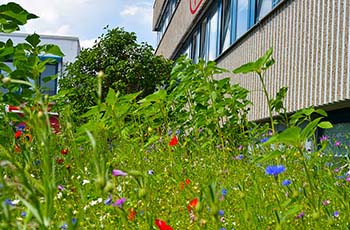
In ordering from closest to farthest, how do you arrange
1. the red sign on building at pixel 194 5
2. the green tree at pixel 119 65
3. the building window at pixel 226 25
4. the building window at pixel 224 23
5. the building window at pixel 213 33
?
the building window at pixel 224 23 → the building window at pixel 226 25 → the building window at pixel 213 33 → the green tree at pixel 119 65 → the red sign on building at pixel 194 5

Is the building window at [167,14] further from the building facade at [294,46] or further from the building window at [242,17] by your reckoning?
the building window at [242,17]

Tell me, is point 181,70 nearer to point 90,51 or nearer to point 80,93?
point 80,93

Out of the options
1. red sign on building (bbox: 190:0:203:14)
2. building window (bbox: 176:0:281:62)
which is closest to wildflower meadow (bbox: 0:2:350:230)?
building window (bbox: 176:0:281:62)

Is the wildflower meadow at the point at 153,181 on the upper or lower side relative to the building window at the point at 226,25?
lower

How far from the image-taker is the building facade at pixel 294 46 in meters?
5.04

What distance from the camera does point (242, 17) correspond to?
862cm

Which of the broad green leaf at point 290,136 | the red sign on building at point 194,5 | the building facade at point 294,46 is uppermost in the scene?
the red sign on building at point 194,5

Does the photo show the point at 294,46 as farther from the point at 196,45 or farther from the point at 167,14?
the point at 167,14

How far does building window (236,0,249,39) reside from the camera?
8.32m

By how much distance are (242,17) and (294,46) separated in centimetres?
252

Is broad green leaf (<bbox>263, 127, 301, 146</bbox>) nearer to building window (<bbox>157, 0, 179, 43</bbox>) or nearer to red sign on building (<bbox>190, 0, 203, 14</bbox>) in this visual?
red sign on building (<bbox>190, 0, 203, 14</bbox>)

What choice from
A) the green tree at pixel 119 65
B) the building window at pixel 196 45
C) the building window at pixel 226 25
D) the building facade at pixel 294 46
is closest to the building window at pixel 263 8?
the building facade at pixel 294 46

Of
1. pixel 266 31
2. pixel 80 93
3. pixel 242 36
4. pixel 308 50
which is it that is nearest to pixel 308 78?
pixel 308 50

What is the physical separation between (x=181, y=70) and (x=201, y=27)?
31.3ft
